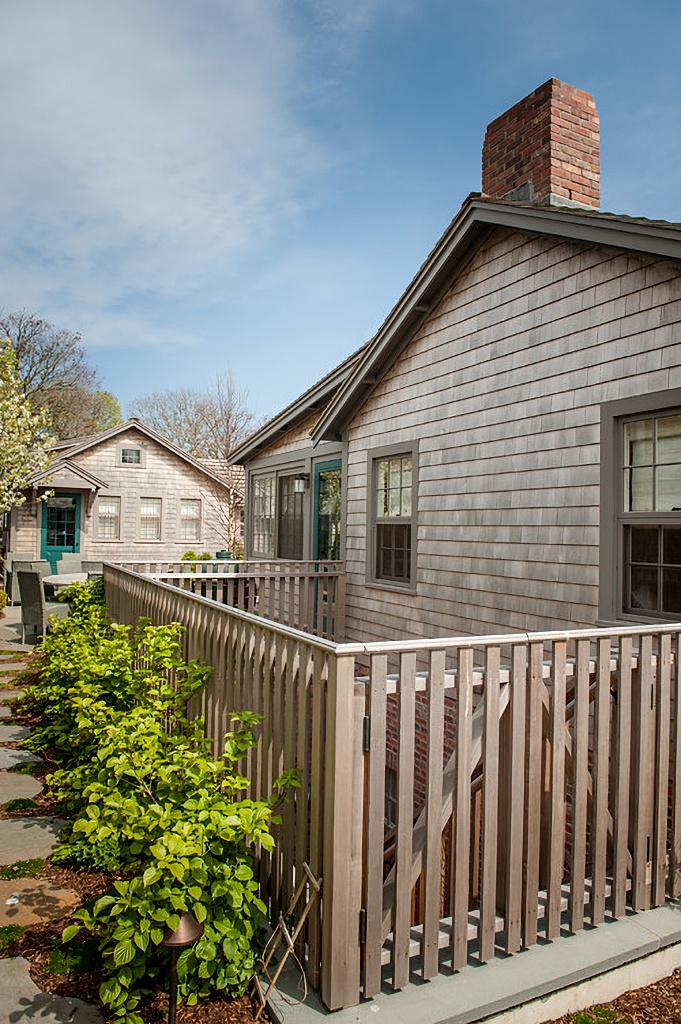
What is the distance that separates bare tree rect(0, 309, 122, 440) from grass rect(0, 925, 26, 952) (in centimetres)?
3388

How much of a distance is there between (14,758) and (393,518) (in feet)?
15.1

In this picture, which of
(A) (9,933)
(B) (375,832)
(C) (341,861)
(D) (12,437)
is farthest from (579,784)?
(D) (12,437)

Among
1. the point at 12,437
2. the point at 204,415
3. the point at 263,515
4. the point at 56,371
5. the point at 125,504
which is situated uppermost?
the point at 56,371

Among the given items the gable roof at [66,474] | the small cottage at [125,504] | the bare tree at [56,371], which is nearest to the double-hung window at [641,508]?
the gable roof at [66,474]

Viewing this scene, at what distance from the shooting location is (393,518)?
809cm

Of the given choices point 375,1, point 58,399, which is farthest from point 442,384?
point 58,399

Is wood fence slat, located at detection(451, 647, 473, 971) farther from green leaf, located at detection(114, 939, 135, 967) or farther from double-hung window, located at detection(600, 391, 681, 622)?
double-hung window, located at detection(600, 391, 681, 622)

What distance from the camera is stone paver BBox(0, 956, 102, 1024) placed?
8.20ft

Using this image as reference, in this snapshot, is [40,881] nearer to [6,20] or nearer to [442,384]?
[442,384]

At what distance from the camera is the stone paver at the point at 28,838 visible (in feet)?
12.8

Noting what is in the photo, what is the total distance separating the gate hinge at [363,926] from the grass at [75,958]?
116 centimetres

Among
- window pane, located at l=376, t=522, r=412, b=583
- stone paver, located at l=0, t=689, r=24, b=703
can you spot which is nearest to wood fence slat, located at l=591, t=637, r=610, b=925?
window pane, located at l=376, t=522, r=412, b=583

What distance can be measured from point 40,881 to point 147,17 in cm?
1048

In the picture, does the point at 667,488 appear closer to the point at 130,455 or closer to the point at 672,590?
the point at 672,590
